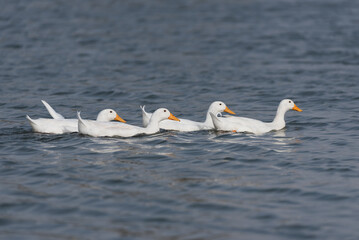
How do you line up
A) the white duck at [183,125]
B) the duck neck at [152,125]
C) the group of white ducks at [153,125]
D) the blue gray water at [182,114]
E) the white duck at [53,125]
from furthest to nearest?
the white duck at [183,125] → the duck neck at [152,125] → the white duck at [53,125] → the group of white ducks at [153,125] → the blue gray water at [182,114]

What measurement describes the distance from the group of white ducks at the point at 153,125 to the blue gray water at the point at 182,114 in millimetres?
248

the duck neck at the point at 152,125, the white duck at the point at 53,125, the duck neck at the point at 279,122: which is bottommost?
the duck neck at the point at 279,122

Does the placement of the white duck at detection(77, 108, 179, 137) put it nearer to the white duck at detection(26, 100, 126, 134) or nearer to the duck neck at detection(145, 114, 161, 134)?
the duck neck at detection(145, 114, 161, 134)

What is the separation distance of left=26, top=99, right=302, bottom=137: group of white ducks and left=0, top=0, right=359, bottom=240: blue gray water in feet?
0.81

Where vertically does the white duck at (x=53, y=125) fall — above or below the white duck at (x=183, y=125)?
above

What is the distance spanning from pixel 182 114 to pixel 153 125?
3.12 meters

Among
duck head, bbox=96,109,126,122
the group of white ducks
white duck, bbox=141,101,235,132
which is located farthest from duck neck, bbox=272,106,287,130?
duck head, bbox=96,109,126,122

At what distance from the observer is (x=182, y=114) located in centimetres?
1897

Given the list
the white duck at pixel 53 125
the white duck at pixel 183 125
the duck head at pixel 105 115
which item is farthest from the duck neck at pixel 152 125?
the white duck at pixel 53 125

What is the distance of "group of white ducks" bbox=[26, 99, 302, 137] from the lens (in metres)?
15.4

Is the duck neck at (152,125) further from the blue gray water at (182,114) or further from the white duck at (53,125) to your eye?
the white duck at (53,125)

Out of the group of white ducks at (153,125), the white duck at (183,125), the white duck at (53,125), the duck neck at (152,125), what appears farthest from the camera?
the white duck at (183,125)

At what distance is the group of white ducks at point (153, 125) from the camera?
1536 centimetres

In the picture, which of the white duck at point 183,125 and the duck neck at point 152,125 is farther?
the white duck at point 183,125
